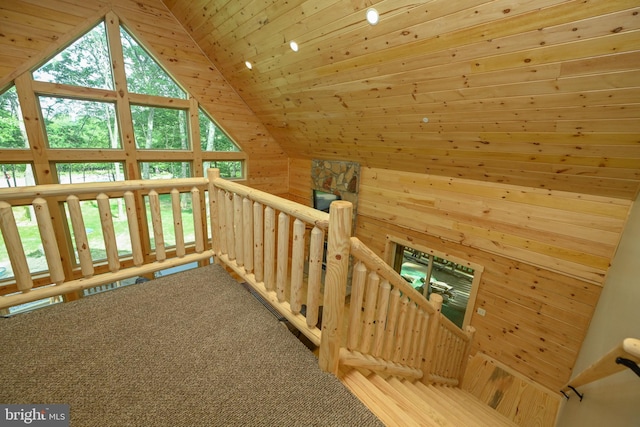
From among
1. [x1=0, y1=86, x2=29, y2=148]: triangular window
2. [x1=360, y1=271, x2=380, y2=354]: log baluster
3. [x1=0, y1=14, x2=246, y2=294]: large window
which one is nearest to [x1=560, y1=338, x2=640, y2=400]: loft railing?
[x1=360, y1=271, x2=380, y2=354]: log baluster

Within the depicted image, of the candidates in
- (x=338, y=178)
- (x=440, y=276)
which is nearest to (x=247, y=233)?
(x=338, y=178)

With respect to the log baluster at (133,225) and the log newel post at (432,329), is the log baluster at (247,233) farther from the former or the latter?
the log newel post at (432,329)

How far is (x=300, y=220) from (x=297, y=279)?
0.36 metres

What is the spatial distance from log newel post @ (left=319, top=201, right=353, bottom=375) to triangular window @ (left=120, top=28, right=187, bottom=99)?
4187 millimetres

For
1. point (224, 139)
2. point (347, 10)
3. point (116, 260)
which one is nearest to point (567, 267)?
point (347, 10)

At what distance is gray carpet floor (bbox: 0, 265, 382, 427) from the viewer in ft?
3.41

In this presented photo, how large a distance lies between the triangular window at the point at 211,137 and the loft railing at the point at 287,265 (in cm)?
285

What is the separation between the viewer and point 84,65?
338 cm

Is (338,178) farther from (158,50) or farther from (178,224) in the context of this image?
(158,50)

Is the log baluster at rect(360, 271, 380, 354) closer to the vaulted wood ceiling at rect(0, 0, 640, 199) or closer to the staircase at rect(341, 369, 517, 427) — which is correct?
the staircase at rect(341, 369, 517, 427)

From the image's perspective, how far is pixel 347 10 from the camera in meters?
2.23

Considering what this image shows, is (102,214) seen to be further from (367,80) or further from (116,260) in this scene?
(367,80)

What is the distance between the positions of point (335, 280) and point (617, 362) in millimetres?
1031

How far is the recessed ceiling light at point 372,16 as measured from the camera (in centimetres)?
210
